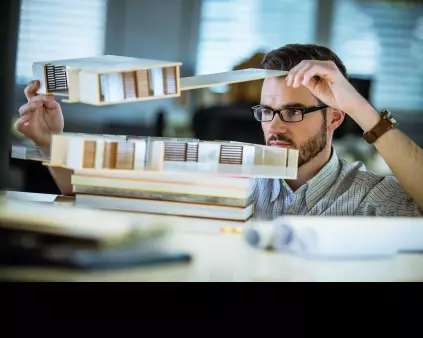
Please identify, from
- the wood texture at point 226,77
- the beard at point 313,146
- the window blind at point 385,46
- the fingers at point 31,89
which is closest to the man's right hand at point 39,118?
the fingers at point 31,89

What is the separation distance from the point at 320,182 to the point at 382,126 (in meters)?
0.28

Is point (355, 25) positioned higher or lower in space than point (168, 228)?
higher

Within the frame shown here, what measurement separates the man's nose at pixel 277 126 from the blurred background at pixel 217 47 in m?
0.04

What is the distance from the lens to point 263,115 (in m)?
1.78

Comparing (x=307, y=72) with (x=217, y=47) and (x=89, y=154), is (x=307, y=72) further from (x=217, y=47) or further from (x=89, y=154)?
(x=89, y=154)

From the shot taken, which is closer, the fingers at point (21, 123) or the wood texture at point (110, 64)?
the wood texture at point (110, 64)

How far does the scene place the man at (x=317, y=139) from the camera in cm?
159

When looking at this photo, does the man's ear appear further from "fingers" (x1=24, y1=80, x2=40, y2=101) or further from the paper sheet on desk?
"fingers" (x1=24, y1=80, x2=40, y2=101)

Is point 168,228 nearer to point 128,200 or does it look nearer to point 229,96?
point 128,200

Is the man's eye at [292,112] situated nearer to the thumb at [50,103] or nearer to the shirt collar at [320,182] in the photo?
the shirt collar at [320,182]

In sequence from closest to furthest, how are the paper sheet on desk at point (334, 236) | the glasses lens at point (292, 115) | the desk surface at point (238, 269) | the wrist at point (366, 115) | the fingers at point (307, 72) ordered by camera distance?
the desk surface at point (238, 269) → the paper sheet on desk at point (334, 236) → the fingers at point (307, 72) → the wrist at point (366, 115) → the glasses lens at point (292, 115)

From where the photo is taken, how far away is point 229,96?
171 centimetres
